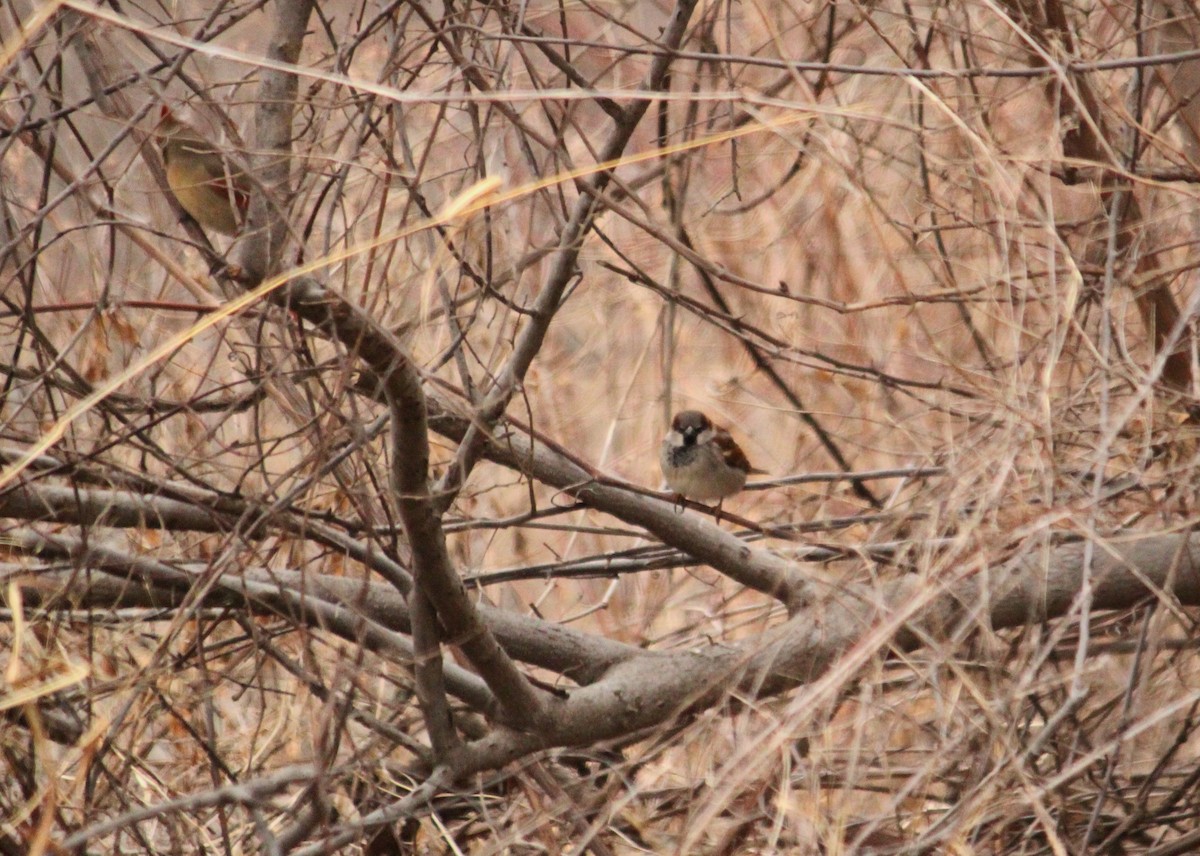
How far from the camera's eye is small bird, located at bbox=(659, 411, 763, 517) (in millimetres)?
4523

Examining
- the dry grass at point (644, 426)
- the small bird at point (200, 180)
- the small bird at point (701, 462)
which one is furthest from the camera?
the small bird at point (701, 462)

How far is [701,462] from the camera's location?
4539mm

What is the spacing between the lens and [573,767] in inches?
136

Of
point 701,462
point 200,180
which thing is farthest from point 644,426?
point 200,180

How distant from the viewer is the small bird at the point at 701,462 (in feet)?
14.8

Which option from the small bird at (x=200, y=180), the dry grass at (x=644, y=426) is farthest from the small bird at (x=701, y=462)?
the small bird at (x=200, y=180)

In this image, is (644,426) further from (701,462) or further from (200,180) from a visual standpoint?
(200,180)

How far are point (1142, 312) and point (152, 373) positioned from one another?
2.45 metres

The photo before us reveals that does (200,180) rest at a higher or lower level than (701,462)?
higher

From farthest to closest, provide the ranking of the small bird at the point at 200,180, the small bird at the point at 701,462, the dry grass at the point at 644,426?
1. the small bird at the point at 701,462
2. the small bird at the point at 200,180
3. the dry grass at the point at 644,426

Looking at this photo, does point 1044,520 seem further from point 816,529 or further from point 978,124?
point 978,124

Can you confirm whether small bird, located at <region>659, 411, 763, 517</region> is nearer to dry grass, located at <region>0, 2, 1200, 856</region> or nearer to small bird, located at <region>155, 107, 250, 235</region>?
dry grass, located at <region>0, 2, 1200, 856</region>

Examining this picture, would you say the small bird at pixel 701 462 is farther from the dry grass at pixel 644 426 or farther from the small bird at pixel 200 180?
the small bird at pixel 200 180

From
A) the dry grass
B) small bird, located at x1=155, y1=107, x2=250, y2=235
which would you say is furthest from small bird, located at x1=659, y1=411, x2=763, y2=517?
small bird, located at x1=155, y1=107, x2=250, y2=235
